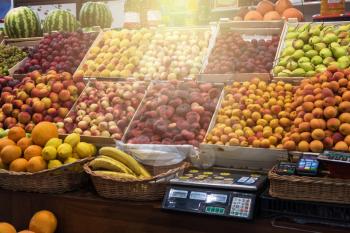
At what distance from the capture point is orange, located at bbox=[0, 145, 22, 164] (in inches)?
104

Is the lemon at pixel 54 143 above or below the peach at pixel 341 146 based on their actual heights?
below

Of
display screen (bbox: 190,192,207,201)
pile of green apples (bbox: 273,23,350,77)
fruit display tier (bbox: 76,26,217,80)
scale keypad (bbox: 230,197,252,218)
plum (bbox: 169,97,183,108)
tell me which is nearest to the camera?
scale keypad (bbox: 230,197,252,218)

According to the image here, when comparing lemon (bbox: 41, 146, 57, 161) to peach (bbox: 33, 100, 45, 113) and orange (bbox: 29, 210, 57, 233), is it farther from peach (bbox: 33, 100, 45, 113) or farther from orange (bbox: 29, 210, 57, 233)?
peach (bbox: 33, 100, 45, 113)

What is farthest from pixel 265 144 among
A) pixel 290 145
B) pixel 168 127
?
pixel 168 127

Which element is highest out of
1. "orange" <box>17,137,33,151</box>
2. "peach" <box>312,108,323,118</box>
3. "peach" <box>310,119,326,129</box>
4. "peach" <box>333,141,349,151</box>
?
"peach" <box>312,108,323,118</box>

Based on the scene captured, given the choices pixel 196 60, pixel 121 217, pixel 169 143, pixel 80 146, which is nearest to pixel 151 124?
pixel 169 143

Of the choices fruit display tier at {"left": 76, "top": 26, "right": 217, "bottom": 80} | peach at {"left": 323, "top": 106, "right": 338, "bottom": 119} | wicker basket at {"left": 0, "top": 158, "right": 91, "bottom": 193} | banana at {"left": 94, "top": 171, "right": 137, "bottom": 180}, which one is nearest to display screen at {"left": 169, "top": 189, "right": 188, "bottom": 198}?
banana at {"left": 94, "top": 171, "right": 137, "bottom": 180}

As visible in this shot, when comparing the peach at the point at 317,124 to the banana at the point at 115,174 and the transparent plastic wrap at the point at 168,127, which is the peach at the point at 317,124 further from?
the banana at the point at 115,174

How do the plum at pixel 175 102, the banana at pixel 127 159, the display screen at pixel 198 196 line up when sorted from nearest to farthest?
the display screen at pixel 198 196, the banana at pixel 127 159, the plum at pixel 175 102

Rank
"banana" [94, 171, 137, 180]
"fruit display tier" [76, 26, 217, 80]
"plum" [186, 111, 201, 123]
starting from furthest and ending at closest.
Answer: "fruit display tier" [76, 26, 217, 80]
"plum" [186, 111, 201, 123]
"banana" [94, 171, 137, 180]

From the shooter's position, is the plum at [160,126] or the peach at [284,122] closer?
the peach at [284,122]

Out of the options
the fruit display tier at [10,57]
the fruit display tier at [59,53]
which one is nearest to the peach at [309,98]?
the fruit display tier at [59,53]

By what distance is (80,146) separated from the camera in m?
2.70

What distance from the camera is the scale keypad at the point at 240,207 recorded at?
6.73ft
